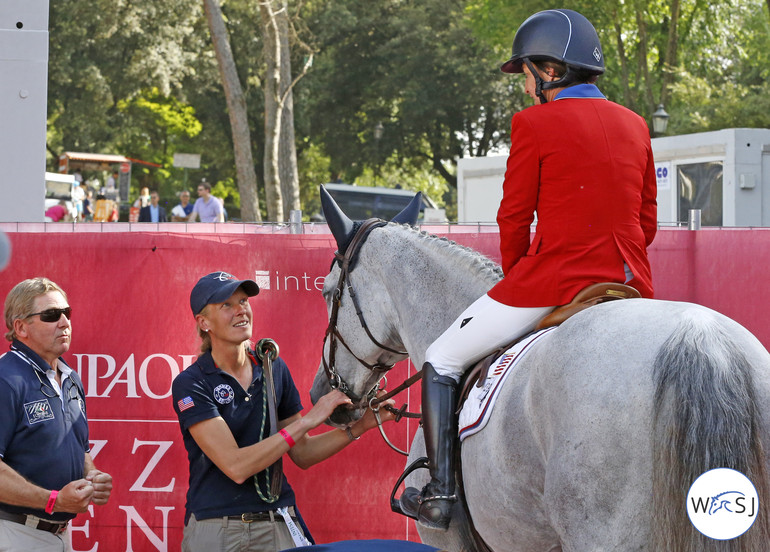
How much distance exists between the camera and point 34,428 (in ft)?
13.5

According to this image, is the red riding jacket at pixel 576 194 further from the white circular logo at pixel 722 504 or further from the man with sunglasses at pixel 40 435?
the man with sunglasses at pixel 40 435

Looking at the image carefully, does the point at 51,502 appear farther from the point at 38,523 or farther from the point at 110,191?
the point at 110,191

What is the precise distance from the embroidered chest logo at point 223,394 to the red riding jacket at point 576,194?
146 centimetres

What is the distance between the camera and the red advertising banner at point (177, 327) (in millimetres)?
5707

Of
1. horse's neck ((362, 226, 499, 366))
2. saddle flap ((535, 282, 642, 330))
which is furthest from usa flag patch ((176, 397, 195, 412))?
saddle flap ((535, 282, 642, 330))

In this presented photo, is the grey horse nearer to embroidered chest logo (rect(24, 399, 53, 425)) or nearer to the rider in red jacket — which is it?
the rider in red jacket

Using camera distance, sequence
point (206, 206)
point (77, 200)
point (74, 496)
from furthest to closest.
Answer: point (77, 200) < point (206, 206) < point (74, 496)

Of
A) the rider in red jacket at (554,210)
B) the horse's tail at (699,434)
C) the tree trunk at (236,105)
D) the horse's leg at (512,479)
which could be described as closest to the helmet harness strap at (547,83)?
the rider in red jacket at (554,210)

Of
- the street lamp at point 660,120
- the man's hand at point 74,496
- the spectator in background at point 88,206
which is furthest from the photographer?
the spectator in background at point 88,206

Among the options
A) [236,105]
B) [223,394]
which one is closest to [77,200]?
[236,105]

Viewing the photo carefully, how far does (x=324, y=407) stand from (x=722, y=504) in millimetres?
2207

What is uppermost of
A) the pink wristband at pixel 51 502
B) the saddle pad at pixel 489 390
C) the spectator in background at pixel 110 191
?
the spectator in background at pixel 110 191

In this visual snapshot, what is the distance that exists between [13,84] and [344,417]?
17.5ft

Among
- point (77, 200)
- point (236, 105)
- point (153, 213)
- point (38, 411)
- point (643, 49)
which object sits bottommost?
point (38, 411)
